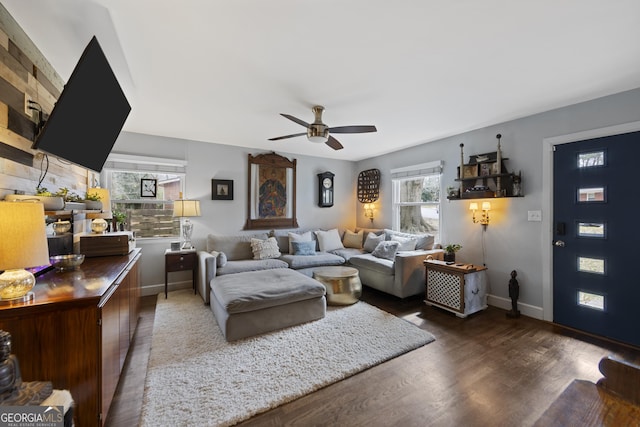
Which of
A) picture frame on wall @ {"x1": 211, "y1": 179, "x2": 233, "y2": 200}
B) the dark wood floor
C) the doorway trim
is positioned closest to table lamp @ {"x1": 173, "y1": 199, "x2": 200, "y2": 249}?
picture frame on wall @ {"x1": 211, "y1": 179, "x2": 233, "y2": 200}

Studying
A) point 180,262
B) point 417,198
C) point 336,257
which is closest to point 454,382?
point 336,257

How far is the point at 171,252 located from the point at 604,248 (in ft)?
17.0

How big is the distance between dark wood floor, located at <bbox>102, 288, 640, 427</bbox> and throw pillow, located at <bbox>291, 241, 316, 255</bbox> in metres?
2.26

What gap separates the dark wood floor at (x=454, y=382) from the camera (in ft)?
5.51

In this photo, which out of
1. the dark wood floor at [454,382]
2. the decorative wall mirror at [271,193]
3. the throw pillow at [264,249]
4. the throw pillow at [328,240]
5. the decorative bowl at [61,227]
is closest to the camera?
the dark wood floor at [454,382]

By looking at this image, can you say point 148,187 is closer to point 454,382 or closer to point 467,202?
point 454,382

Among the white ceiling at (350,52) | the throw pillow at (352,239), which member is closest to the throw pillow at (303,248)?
the throw pillow at (352,239)

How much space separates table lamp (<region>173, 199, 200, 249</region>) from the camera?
396 centimetres

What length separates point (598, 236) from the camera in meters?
2.76

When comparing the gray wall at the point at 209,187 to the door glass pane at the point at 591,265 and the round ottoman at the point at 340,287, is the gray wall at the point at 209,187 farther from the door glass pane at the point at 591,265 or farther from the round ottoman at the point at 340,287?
the door glass pane at the point at 591,265

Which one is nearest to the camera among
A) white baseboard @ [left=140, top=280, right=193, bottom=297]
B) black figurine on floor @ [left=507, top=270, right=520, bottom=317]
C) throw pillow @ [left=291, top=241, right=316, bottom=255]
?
black figurine on floor @ [left=507, top=270, right=520, bottom=317]

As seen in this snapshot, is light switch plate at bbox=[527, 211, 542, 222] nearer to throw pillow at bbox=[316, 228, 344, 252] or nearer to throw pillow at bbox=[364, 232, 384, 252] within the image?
throw pillow at bbox=[364, 232, 384, 252]

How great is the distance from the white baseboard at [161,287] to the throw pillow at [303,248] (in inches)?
69.8

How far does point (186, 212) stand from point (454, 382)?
384 centimetres
